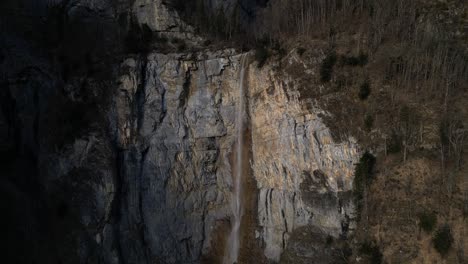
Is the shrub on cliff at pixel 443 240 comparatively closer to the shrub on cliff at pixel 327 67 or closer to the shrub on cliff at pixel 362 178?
the shrub on cliff at pixel 362 178

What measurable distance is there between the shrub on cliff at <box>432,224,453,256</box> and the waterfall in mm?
14435

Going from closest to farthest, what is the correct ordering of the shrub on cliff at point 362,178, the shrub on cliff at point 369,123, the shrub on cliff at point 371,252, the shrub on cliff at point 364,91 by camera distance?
the shrub on cliff at point 371,252, the shrub on cliff at point 362,178, the shrub on cliff at point 369,123, the shrub on cliff at point 364,91

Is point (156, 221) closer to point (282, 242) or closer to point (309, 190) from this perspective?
point (282, 242)

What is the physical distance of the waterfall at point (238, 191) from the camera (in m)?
33.9

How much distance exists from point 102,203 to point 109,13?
1798 cm

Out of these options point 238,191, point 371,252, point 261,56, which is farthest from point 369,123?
point 238,191

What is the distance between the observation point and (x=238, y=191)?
3466 cm

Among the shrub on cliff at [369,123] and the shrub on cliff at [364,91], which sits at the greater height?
the shrub on cliff at [364,91]

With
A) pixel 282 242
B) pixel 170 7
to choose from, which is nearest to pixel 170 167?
pixel 282 242

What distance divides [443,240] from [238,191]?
15283mm

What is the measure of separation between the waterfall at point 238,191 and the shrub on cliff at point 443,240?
14.4 m

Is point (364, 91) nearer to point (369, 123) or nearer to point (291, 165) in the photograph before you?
point (369, 123)

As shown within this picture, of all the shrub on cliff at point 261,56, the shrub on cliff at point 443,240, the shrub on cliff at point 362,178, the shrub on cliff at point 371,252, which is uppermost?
the shrub on cliff at point 261,56

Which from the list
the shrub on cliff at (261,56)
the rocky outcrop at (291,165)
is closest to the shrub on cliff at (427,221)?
the rocky outcrop at (291,165)
